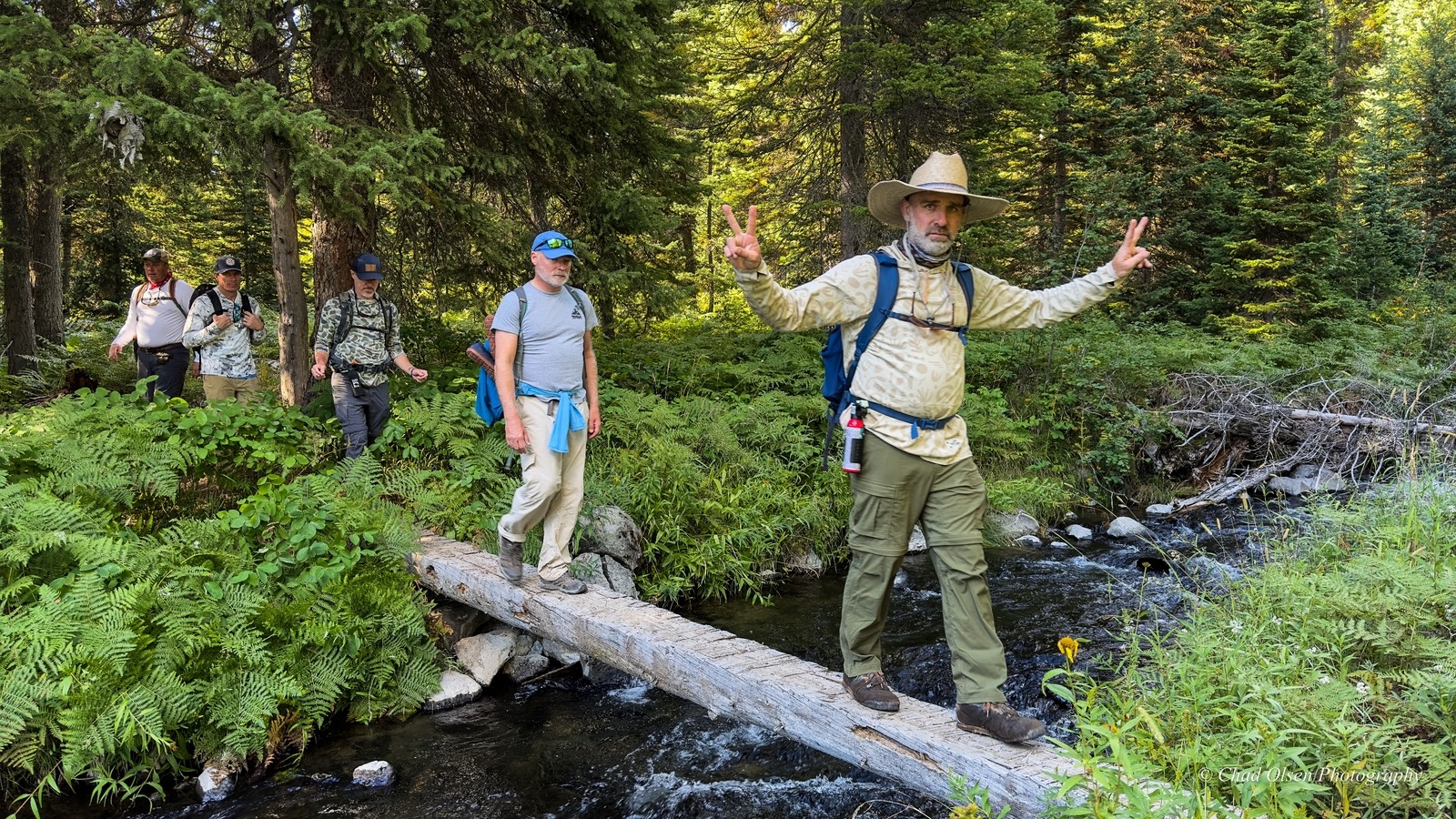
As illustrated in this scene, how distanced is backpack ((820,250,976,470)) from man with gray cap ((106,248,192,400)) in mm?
7271

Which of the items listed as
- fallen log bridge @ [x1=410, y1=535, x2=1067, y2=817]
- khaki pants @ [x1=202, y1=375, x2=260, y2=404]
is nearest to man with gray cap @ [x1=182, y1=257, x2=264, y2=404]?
khaki pants @ [x1=202, y1=375, x2=260, y2=404]

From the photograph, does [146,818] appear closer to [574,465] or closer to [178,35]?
[574,465]

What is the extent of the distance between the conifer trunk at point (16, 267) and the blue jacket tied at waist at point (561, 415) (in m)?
11.4

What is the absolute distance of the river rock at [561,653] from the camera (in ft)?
20.3

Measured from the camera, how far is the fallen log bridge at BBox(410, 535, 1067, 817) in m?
3.46

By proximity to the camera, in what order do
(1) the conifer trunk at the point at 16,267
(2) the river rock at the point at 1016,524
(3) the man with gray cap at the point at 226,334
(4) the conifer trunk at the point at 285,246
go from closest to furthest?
(4) the conifer trunk at the point at 285,246, (3) the man with gray cap at the point at 226,334, (2) the river rock at the point at 1016,524, (1) the conifer trunk at the point at 16,267

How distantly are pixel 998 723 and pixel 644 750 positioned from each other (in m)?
2.20

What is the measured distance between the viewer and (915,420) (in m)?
3.82

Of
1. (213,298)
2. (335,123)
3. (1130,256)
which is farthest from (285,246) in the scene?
(1130,256)

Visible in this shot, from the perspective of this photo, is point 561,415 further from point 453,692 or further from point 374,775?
point 374,775

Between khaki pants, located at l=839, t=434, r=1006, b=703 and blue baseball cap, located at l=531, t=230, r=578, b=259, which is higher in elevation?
blue baseball cap, located at l=531, t=230, r=578, b=259

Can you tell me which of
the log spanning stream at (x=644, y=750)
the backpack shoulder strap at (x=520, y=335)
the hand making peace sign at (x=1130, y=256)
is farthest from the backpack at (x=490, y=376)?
the hand making peace sign at (x=1130, y=256)

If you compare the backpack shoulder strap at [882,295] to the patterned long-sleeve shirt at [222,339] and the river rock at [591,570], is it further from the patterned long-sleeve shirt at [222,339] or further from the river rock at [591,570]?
the patterned long-sleeve shirt at [222,339]

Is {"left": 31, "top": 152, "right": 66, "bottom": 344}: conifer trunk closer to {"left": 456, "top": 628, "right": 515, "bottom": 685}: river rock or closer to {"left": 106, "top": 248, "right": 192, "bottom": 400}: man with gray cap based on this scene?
{"left": 106, "top": 248, "right": 192, "bottom": 400}: man with gray cap
